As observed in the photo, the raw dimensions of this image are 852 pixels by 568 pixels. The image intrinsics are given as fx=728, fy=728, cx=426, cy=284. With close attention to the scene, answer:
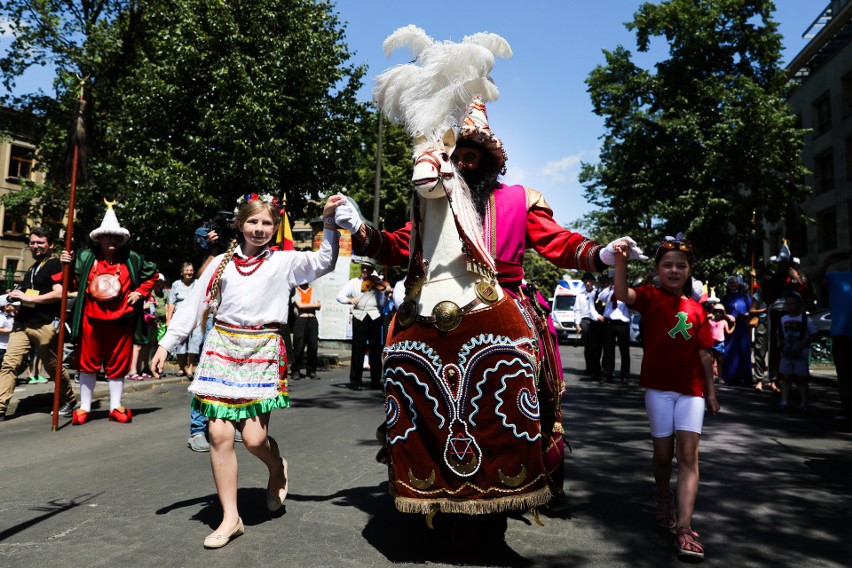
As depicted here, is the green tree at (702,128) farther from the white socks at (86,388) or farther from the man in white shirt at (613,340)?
the white socks at (86,388)

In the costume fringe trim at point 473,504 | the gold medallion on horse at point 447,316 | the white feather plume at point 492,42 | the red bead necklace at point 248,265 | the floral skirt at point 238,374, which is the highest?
the white feather plume at point 492,42

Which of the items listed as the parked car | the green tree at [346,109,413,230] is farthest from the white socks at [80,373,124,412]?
the green tree at [346,109,413,230]

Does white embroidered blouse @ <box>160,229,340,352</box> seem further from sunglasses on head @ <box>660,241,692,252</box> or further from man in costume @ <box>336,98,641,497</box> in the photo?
sunglasses on head @ <box>660,241,692,252</box>

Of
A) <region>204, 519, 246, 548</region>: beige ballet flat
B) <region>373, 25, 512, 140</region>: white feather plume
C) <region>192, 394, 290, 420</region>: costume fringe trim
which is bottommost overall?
<region>204, 519, 246, 548</region>: beige ballet flat

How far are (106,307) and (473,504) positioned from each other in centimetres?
560

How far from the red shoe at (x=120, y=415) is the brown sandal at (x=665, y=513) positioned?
5815 millimetres

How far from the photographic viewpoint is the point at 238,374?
3936mm

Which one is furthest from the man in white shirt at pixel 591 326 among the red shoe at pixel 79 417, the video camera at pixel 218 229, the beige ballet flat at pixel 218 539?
the beige ballet flat at pixel 218 539

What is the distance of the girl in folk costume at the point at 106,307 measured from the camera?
7.62 metres

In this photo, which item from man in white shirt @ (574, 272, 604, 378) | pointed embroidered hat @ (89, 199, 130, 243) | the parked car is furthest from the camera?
the parked car

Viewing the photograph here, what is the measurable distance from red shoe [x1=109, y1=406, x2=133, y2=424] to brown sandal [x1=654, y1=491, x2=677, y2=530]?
19.1ft

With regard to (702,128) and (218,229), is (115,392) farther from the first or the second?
(702,128)

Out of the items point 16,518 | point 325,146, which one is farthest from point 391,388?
point 325,146

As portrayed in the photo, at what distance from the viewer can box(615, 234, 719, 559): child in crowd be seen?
3.87 metres
